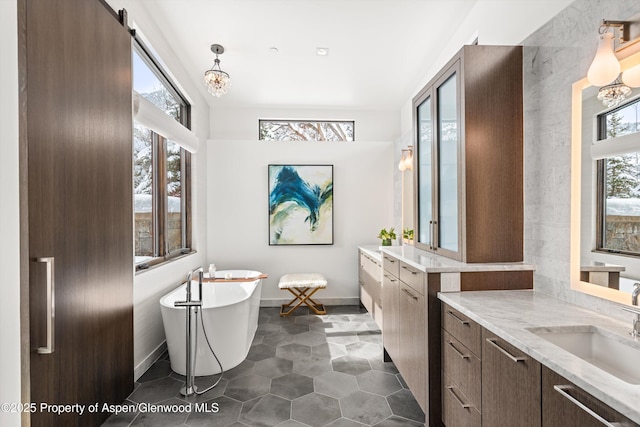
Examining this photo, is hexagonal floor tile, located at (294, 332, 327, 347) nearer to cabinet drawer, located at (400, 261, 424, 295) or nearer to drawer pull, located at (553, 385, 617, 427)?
cabinet drawer, located at (400, 261, 424, 295)

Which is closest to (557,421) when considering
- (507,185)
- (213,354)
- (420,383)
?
(420,383)

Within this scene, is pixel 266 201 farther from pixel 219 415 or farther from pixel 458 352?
pixel 458 352

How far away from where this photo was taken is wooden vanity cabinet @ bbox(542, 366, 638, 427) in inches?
32.4

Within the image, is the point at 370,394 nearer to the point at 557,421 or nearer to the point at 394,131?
the point at 557,421

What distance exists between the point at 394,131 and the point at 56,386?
4.82 meters

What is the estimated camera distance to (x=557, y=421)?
99 cm

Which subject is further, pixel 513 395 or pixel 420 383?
pixel 420 383

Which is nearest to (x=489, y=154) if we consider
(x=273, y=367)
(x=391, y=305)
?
(x=391, y=305)

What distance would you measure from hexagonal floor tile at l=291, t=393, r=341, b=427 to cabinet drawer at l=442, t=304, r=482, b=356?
98 centimetres

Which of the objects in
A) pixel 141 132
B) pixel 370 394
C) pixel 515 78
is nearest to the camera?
pixel 515 78

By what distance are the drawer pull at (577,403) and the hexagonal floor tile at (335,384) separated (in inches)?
66.2

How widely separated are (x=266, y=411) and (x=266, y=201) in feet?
9.81

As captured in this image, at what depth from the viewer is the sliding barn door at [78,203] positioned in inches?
57.0

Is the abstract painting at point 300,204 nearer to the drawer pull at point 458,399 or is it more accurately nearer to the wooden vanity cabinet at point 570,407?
the drawer pull at point 458,399
